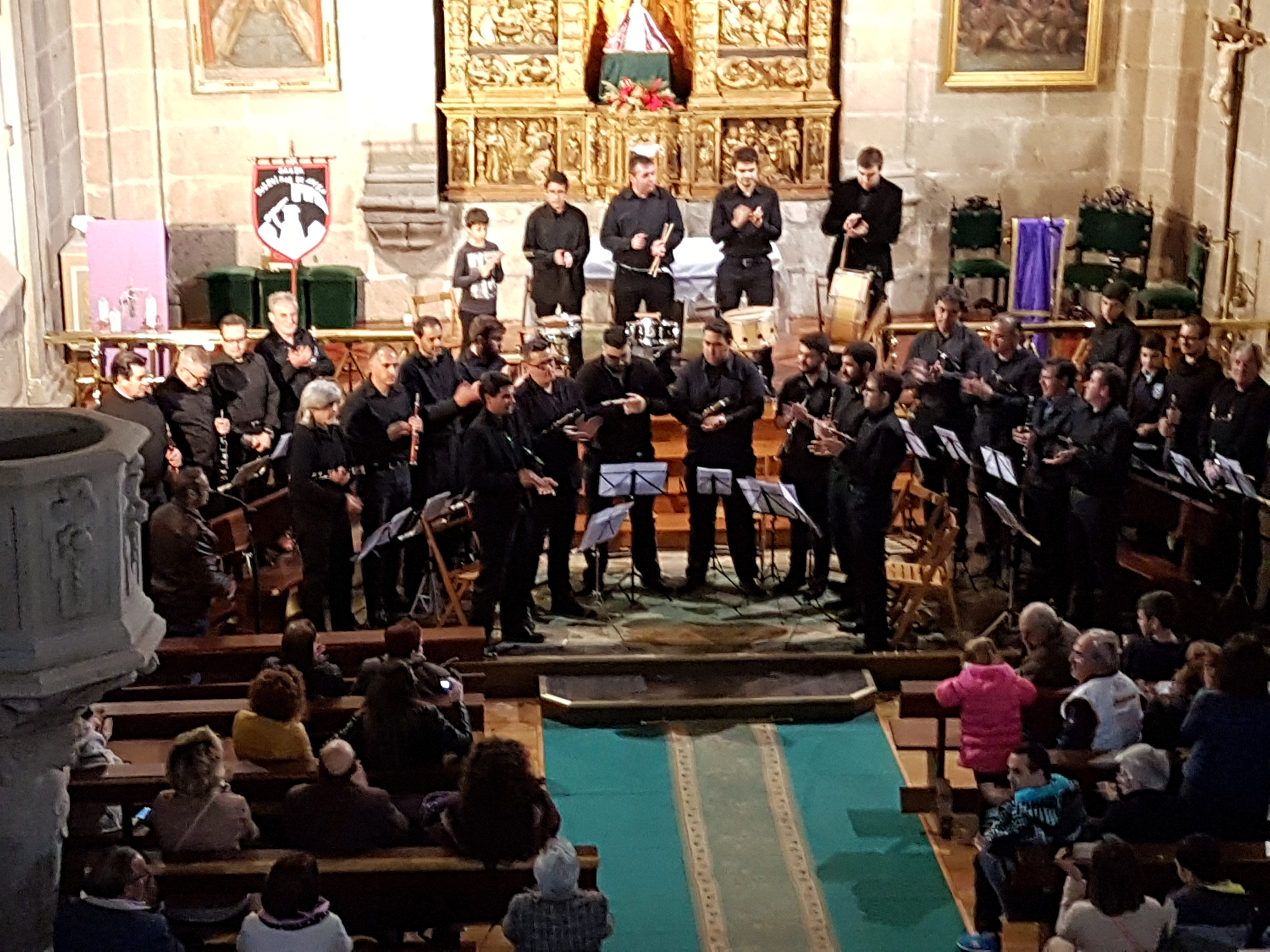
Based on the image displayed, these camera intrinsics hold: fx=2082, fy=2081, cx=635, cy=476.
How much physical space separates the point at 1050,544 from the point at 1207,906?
4687mm

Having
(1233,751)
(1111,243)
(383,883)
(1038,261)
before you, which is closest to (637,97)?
(1038,261)

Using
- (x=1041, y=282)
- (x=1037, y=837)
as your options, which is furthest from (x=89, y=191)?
(x=1037, y=837)

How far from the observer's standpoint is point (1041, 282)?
656 inches

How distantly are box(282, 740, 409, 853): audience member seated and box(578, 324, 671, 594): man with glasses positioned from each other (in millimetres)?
4417

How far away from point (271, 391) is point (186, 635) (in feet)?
7.42

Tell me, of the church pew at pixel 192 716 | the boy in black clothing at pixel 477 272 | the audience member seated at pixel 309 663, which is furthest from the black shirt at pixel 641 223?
the church pew at pixel 192 716

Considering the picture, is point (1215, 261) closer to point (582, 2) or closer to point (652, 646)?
point (582, 2)

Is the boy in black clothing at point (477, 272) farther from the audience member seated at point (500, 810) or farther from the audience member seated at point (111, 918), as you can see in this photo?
the audience member seated at point (111, 918)

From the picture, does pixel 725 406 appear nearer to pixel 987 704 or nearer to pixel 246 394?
pixel 246 394

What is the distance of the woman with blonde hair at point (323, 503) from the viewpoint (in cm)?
1098

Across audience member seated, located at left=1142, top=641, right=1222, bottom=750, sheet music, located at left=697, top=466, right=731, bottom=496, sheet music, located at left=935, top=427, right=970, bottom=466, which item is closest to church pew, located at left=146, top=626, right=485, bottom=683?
sheet music, located at left=697, top=466, right=731, bottom=496

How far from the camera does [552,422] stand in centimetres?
Result: 1183

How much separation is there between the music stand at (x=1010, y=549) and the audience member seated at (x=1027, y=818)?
3.24 metres

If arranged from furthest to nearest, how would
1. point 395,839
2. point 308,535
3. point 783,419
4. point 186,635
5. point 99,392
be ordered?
point 99,392
point 783,419
point 308,535
point 186,635
point 395,839
